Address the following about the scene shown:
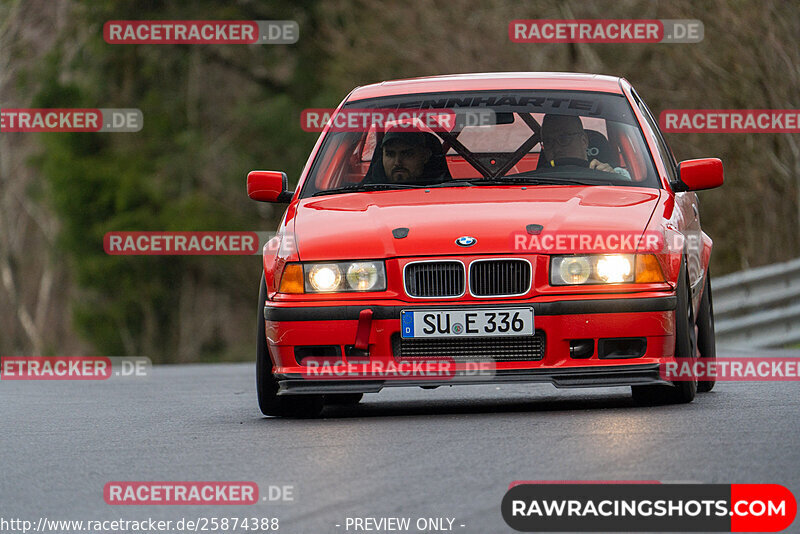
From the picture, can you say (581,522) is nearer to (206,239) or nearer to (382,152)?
(382,152)

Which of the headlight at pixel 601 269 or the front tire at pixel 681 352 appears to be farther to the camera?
the front tire at pixel 681 352

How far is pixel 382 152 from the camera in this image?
9148 millimetres

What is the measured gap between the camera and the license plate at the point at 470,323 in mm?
7691

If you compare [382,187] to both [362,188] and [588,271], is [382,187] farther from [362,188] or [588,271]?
[588,271]

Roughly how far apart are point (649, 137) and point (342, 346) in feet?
7.68

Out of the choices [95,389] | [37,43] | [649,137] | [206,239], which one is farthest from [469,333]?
[37,43]

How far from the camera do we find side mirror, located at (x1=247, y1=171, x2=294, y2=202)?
9219 mm
